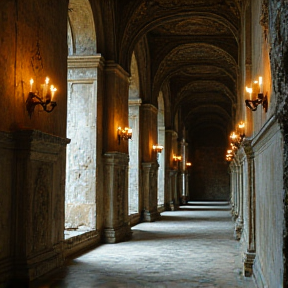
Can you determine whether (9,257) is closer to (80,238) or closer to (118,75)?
(80,238)

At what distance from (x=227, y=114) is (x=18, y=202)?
2927 centimetres

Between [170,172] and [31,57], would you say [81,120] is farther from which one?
[170,172]

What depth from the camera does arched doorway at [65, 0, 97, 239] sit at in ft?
40.8

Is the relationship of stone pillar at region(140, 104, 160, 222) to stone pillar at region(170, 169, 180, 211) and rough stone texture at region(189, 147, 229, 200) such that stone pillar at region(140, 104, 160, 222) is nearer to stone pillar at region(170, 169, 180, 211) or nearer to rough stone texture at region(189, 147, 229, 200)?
stone pillar at region(170, 169, 180, 211)

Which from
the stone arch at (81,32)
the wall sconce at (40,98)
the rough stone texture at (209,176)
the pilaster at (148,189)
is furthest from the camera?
the rough stone texture at (209,176)

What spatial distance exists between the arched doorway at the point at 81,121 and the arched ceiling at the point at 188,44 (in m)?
1.79

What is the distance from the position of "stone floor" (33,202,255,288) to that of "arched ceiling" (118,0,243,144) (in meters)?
5.74

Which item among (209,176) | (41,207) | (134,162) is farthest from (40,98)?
(209,176)

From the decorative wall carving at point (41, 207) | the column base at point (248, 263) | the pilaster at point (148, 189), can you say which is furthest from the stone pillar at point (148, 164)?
the decorative wall carving at point (41, 207)

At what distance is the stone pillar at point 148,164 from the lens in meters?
19.6

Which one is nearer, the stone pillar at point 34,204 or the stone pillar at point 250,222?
the stone pillar at point 34,204

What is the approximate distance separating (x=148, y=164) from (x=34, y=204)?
1170 centimetres

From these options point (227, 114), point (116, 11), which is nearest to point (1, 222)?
point (116, 11)

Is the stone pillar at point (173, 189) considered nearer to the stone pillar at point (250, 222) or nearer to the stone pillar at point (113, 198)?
the stone pillar at point (113, 198)
